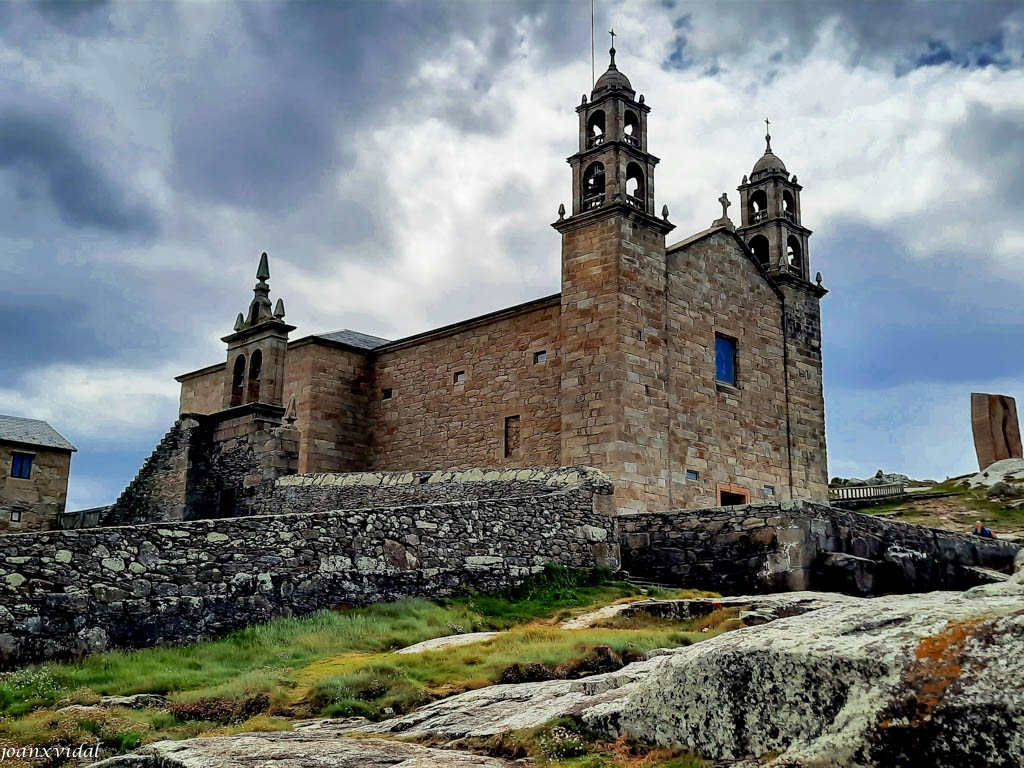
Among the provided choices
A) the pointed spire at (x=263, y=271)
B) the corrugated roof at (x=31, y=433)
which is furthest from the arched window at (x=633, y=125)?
the corrugated roof at (x=31, y=433)

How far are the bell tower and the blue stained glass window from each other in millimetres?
3499

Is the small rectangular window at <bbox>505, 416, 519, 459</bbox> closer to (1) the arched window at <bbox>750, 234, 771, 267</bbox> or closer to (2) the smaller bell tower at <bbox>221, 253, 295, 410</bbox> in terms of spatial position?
(2) the smaller bell tower at <bbox>221, 253, 295, 410</bbox>

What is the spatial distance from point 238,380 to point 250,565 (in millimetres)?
14135

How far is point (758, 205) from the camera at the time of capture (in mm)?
30266

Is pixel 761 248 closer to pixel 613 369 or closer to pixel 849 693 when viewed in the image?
pixel 613 369

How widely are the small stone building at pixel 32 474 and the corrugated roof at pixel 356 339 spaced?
868cm

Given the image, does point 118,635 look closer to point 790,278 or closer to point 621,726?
point 621,726

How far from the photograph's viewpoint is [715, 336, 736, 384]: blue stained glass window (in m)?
25.8

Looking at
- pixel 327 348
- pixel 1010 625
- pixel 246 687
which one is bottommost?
pixel 246 687

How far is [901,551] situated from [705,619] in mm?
6120

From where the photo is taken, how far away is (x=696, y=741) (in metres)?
5.39

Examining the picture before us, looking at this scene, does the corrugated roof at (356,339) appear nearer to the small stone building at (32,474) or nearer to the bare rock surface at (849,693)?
the small stone building at (32,474)

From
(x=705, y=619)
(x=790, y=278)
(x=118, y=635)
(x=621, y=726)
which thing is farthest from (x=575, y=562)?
(x=790, y=278)

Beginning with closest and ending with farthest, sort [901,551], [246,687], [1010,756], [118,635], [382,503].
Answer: [1010,756], [246,687], [118,635], [901,551], [382,503]
